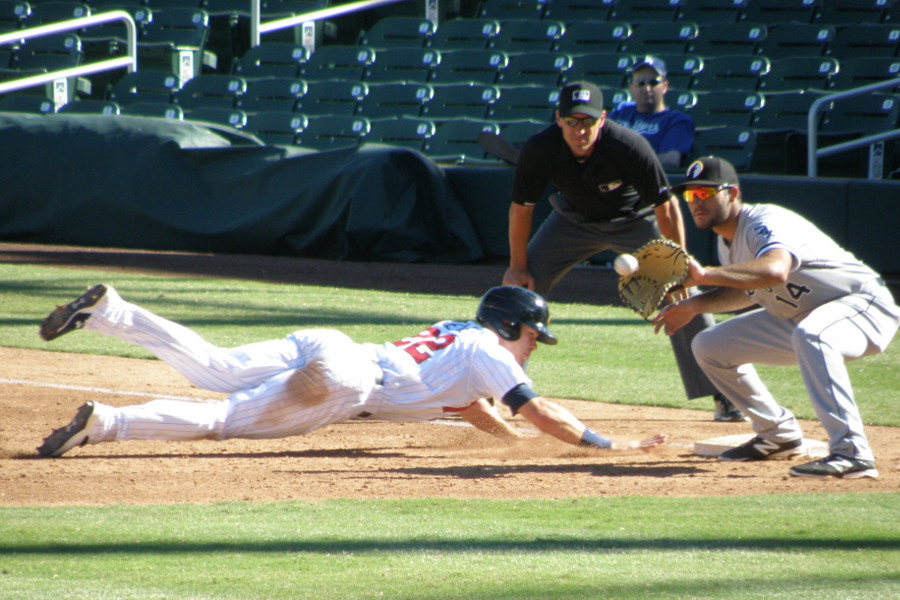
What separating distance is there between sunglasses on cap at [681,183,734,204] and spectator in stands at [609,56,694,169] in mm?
4204

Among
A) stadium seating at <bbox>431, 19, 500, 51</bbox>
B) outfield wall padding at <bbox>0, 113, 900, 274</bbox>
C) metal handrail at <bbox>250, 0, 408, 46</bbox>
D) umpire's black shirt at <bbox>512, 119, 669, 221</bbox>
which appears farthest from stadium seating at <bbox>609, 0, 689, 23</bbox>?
umpire's black shirt at <bbox>512, 119, 669, 221</bbox>

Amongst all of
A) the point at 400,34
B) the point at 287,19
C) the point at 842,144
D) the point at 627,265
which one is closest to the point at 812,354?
the point at 627,265

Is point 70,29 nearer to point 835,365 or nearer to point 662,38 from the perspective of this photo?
point 662,38

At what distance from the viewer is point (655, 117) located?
10.4m

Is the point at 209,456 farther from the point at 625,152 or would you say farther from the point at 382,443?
the point at 625,152

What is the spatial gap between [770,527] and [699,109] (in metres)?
11.0

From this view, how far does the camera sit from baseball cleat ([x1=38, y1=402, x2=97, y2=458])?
17.9 ft

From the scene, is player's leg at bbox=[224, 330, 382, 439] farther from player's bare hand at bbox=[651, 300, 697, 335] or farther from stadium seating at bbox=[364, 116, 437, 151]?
stadium seating at bbox=[364, 116, 437, 151]

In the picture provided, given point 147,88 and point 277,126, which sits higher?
point 147,88

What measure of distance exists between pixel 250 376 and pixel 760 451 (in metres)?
2.55

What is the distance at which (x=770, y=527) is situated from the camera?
4.41 meters

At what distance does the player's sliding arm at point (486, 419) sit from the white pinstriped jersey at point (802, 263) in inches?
54.8

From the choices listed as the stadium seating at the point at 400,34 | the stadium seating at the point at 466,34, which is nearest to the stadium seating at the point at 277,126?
the stadium seating at the point at 400,34

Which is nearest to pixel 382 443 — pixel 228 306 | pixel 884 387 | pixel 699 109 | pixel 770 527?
pixel 770 527
